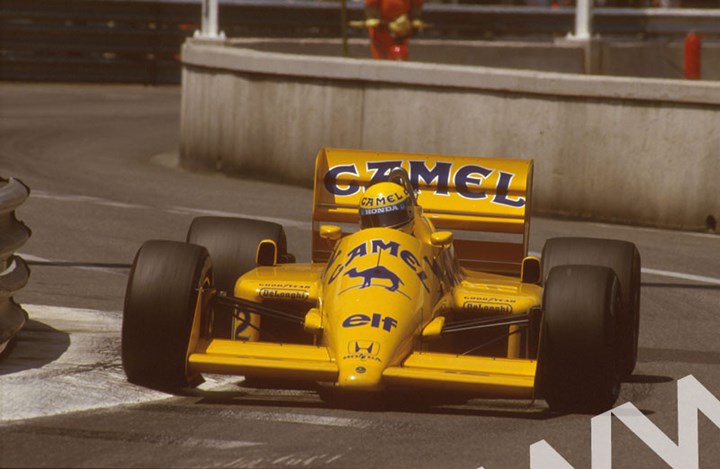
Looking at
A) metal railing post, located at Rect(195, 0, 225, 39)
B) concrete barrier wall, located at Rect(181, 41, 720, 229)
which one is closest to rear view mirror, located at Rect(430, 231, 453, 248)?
concrete barrier wall, located at Rect(181, 41, 720, 229)

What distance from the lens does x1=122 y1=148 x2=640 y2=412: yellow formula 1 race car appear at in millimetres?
8031

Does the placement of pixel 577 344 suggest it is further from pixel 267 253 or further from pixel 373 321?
pixel 267 253

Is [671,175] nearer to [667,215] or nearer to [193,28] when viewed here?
[667,215]

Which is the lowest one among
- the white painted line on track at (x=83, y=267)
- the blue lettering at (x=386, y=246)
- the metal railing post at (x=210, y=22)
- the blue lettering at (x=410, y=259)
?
the white painted line on track at (x=83, y=267)

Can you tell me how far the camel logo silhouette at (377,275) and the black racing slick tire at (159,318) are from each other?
755 millimetres

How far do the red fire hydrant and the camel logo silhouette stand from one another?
19.5 m

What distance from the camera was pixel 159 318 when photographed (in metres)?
8.21

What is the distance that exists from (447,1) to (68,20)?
630 inches

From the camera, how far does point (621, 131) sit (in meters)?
15.9

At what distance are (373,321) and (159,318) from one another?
952mm

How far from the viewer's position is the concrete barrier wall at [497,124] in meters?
15.6

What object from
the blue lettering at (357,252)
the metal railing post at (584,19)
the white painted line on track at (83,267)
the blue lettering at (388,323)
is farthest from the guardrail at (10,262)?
the metal railing post at (584,19)

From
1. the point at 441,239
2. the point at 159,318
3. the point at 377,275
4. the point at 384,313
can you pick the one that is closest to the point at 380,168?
the point at 441,239

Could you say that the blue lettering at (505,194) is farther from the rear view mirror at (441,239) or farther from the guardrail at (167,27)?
the guardrail at (167,27)
